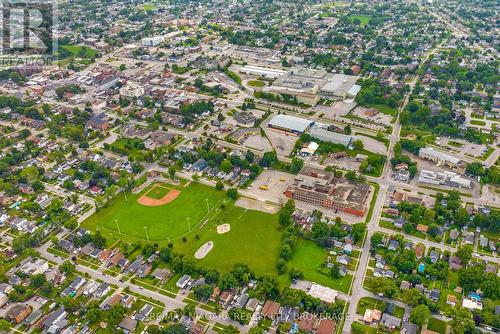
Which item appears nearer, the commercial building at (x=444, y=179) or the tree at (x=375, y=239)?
the tree at (x=375, y=239)

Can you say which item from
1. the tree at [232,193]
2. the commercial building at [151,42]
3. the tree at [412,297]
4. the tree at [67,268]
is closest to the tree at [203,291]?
the tree at [67,268]

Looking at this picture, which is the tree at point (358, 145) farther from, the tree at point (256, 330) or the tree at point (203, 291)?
the tree at point (256, 330)

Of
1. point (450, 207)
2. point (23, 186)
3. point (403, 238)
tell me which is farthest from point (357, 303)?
point (23, 186)

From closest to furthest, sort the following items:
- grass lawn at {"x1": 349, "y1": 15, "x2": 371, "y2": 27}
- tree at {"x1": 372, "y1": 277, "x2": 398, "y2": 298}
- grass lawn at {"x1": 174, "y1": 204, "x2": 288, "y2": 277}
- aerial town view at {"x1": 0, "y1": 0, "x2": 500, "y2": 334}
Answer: aerial town view at {"x1": 0, "y1": 0, "x2": 500, "y2": 334} → tree at {"x1": 372, "y1": 277, "x2": 398, "y2": 298} → grass lawn at {"x1": 174, "y1": 204, "x2": 288, "y2": 277} → grass lawn at {"x1": 349, "y1": 15, "x2": 371, "y2": 27}

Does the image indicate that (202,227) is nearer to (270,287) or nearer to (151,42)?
(270,287)

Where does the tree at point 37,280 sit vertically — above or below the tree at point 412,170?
below

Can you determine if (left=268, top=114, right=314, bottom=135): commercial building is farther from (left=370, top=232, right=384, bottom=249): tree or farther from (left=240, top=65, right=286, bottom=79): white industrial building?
(left=370, top=232, right=384, bottom=249): tree

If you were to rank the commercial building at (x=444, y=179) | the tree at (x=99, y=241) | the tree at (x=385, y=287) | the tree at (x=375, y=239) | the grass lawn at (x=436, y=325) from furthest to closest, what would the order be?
the commercial building at (x=444, y=179) → the tree at (x=99, y=241) → the tree at (x=375, y=239) → the tree at (x=385, y=287) → the grass lawn at (x=436, y=325)

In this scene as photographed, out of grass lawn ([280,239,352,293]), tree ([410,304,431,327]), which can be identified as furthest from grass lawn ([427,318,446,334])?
grass lawn ([280,239,352,293])
